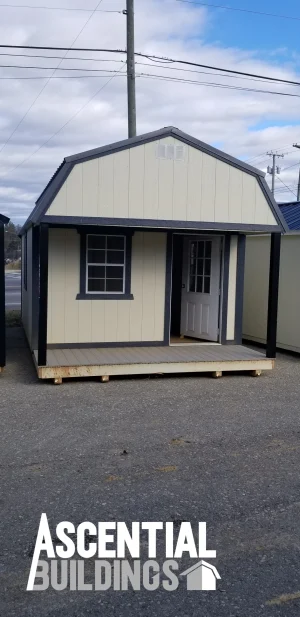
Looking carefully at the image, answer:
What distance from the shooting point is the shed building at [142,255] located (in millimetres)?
8547

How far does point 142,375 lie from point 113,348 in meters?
0.97

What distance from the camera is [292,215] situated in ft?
39.9

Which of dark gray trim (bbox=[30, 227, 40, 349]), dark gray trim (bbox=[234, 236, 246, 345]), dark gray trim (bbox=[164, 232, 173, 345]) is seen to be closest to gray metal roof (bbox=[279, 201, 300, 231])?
dark gray trim (bbox=[234, 236, 246, 345])

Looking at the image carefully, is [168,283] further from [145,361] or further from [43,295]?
[43,295]

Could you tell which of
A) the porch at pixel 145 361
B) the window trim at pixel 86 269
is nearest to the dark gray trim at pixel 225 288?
the porch at pixel 145 361

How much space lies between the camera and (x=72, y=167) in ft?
27.7

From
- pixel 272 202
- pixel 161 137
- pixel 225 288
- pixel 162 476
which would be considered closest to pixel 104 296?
pixel 225 288

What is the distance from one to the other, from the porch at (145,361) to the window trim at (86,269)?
0.88 metres

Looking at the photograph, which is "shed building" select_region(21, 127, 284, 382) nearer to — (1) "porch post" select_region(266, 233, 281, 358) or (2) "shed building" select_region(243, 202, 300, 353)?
(1) "porch post" select_region(266, 233, 281, 358)

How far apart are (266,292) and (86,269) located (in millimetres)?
4083

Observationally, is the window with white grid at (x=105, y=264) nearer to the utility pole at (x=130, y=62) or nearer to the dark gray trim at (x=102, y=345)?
the dark gray trim at (x=102, y=345)

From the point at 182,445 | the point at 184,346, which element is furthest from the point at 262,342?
the point at 182,445

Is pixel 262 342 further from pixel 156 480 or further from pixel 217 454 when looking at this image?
pixel 156 480

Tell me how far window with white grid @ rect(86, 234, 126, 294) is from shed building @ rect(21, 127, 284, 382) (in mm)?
18
